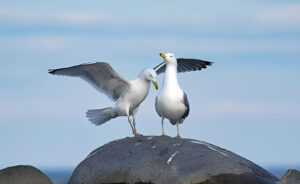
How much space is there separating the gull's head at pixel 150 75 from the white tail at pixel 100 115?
1451 mm

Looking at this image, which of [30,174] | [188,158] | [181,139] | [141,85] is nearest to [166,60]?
[141,85]

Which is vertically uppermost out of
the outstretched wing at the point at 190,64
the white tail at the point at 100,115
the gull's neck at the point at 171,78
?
the outstretched wing at the point at 190,64

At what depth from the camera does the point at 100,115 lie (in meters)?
14.1

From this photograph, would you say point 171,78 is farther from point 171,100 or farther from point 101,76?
point 101,76

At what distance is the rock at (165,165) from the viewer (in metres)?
9.95

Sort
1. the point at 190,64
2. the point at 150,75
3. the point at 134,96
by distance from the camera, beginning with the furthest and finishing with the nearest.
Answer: the point at 190,64 < the point at 134,96 < the point at 150,75

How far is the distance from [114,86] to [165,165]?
4.01 meters

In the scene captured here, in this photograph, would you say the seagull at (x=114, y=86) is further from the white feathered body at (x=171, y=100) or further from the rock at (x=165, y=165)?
the rock at (x=165, y=165)

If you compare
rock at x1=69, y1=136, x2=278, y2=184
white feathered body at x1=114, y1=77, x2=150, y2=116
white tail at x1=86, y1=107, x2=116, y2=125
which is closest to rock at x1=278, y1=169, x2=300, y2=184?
rock at x1=69, y1=136, x2=278, y2=184

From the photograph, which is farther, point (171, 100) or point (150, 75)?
point (150, 75)

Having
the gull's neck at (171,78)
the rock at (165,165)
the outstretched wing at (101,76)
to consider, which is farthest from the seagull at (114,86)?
the rock at (165,165)

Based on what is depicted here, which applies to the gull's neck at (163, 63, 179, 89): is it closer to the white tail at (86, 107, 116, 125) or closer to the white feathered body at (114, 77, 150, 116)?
the white feathered body at (114, 77, 150, 116)

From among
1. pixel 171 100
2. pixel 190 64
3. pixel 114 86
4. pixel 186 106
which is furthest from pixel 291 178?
pixel 190 64

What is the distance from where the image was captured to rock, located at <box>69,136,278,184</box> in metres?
9.95
